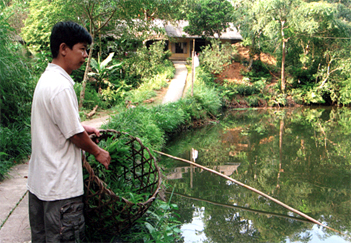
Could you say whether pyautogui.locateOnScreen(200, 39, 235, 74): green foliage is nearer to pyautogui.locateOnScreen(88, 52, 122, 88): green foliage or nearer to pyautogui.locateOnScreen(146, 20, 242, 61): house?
pyautogui.locateOnScreen(146, 20, 242, 61): house

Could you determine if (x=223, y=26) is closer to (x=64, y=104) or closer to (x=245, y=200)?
(x=245, y=200)

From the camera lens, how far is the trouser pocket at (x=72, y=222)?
72.1 inches

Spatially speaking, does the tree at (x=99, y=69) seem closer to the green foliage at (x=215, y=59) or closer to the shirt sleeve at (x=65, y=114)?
the green foliage at (x=215, y=59)

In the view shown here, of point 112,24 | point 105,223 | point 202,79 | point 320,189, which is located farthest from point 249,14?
point 105,223

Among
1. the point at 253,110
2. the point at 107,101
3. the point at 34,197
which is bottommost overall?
the point at 253,110

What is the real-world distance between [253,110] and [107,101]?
23.5 ft

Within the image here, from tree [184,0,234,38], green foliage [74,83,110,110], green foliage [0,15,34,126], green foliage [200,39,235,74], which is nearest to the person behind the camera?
green foliage [0,15,34,126]

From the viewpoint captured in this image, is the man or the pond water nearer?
the man

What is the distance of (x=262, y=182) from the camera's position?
5449 mm

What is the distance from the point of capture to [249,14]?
16.8 m

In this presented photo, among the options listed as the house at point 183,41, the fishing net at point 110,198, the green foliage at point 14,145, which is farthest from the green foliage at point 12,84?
the house at point 183,41

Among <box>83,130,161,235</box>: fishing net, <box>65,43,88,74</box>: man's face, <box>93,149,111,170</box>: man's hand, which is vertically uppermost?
<box>65,43,88,74</box>: man's face

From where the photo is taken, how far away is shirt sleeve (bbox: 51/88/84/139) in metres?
1.71

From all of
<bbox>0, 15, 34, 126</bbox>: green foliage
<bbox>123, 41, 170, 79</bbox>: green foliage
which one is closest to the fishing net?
<bbox>0, 15, 34, 126</bbox>: green foliage
